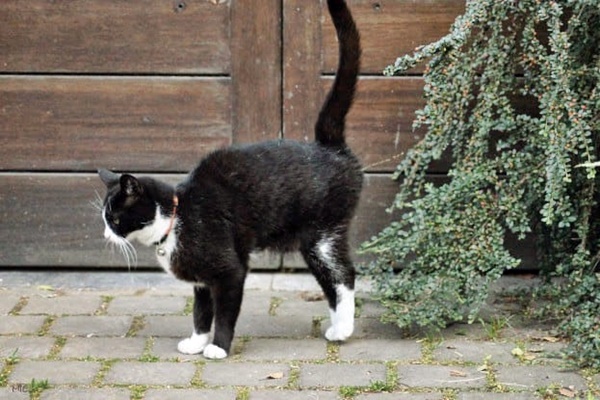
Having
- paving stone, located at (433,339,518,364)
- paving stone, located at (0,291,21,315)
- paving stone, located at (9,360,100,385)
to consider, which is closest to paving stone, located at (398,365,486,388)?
paving stone, located at (433,339,518,364)

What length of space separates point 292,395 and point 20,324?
1408 mm

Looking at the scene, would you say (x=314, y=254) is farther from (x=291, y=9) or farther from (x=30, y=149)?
(x=30, y=149)

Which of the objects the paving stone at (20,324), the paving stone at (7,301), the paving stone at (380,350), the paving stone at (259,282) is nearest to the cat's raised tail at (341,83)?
the paving stone at (380,350)

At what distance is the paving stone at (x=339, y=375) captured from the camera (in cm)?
418

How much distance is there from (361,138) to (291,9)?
690mm

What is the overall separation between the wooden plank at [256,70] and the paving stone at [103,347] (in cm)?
126

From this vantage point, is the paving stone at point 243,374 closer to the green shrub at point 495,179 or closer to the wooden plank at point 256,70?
the green shrub at point 495,179

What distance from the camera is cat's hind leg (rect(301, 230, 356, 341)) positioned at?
4566 millimetres

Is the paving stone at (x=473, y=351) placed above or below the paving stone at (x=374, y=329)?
above

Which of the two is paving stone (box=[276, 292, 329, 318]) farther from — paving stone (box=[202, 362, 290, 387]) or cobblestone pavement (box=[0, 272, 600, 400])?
paving stone (box=[202, 362, 290, 387])

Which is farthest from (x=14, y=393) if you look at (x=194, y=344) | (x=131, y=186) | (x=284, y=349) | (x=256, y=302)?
(x=256, y=302)

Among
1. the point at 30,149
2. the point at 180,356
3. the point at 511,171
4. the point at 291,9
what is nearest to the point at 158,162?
the point at 30,149

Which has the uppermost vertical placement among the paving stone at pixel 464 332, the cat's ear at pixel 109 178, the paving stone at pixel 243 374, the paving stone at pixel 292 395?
the cat's ear at pixel 109 178

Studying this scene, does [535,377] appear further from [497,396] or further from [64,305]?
[64,305]
